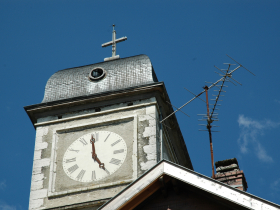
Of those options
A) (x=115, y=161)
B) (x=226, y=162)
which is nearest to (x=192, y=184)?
(x=226, y=162)

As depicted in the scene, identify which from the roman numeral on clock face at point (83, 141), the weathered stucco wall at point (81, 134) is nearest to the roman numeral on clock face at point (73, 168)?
the weathered stucco wall at point (81, 134)

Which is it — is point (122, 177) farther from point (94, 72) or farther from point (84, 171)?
point (94, 72)

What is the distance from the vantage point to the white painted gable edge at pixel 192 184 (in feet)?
28.5

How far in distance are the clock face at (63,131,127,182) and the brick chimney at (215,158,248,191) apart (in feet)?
16.9

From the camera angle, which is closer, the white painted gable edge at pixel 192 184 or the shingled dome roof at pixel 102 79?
the white painted gable edge at pixel 192 184

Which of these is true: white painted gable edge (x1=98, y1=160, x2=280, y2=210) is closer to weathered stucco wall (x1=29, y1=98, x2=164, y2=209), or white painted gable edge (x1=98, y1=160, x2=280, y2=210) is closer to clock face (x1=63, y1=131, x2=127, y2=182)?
weathered stucco wall (x1=29, y1=98, x2=164, y2=209)

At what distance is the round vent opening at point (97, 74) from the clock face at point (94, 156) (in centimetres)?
202

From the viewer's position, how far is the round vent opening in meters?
19.0

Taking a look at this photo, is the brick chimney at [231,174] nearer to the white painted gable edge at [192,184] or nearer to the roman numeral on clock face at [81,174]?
the white painted gable edge at [192,184]

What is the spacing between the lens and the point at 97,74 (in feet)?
62.9

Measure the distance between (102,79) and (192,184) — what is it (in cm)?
1020

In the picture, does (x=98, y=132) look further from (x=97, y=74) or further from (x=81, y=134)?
(x=97, y=74)

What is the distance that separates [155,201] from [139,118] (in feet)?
26.8

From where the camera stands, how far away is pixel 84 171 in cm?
1689
